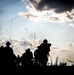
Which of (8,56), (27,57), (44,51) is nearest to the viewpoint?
(8,56)

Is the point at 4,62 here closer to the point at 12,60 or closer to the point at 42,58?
the point at 12,60

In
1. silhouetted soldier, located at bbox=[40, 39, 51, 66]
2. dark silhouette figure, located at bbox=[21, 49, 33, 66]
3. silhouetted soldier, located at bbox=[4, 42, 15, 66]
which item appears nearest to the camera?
silhouetted soldier, located at bbox=[4, 42, 15, 66]

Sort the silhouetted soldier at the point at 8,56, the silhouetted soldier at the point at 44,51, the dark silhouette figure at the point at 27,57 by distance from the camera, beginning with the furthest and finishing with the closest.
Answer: the dark silhouette figure at the point at 27,57 < the silhouetted soldier at the point at 44,51 < the silhouetted soldier at the point at 8,56

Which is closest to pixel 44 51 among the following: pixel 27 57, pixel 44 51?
pixel 44 51

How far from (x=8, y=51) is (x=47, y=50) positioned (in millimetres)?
15101

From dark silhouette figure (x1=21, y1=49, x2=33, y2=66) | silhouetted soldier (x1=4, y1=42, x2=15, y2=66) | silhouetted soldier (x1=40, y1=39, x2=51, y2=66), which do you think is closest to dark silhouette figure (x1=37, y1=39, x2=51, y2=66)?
silhouetted soldier (x1=40, y1=39, x2=51, y2=66)

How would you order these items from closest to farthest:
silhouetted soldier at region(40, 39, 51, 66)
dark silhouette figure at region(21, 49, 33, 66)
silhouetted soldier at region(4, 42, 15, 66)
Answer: silhouetted soldier at region(4, 42, 15, 66)
silhouetted soldier at region(40, 39, 51, 66)
dark silhouette figure at region(21, 49, 33, 66)

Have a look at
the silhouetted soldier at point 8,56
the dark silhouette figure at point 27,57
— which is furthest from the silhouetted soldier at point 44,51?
the silhouetted soldier at point 8,56

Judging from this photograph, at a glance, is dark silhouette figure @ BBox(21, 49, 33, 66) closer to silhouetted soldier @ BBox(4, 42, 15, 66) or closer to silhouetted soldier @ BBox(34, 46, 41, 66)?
silhouetted soldier @ BBox(34, 46, 41, 66)

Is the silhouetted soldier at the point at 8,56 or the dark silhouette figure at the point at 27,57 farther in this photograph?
the dark silhouette figure at the point at 27,57

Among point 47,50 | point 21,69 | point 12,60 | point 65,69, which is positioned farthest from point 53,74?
point 47,50

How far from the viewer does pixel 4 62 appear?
33781mm

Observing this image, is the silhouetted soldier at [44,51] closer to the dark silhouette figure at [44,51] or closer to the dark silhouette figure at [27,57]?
the dark silhouette figure at [44,51]

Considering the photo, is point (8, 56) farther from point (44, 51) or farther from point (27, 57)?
point (27, 57)
